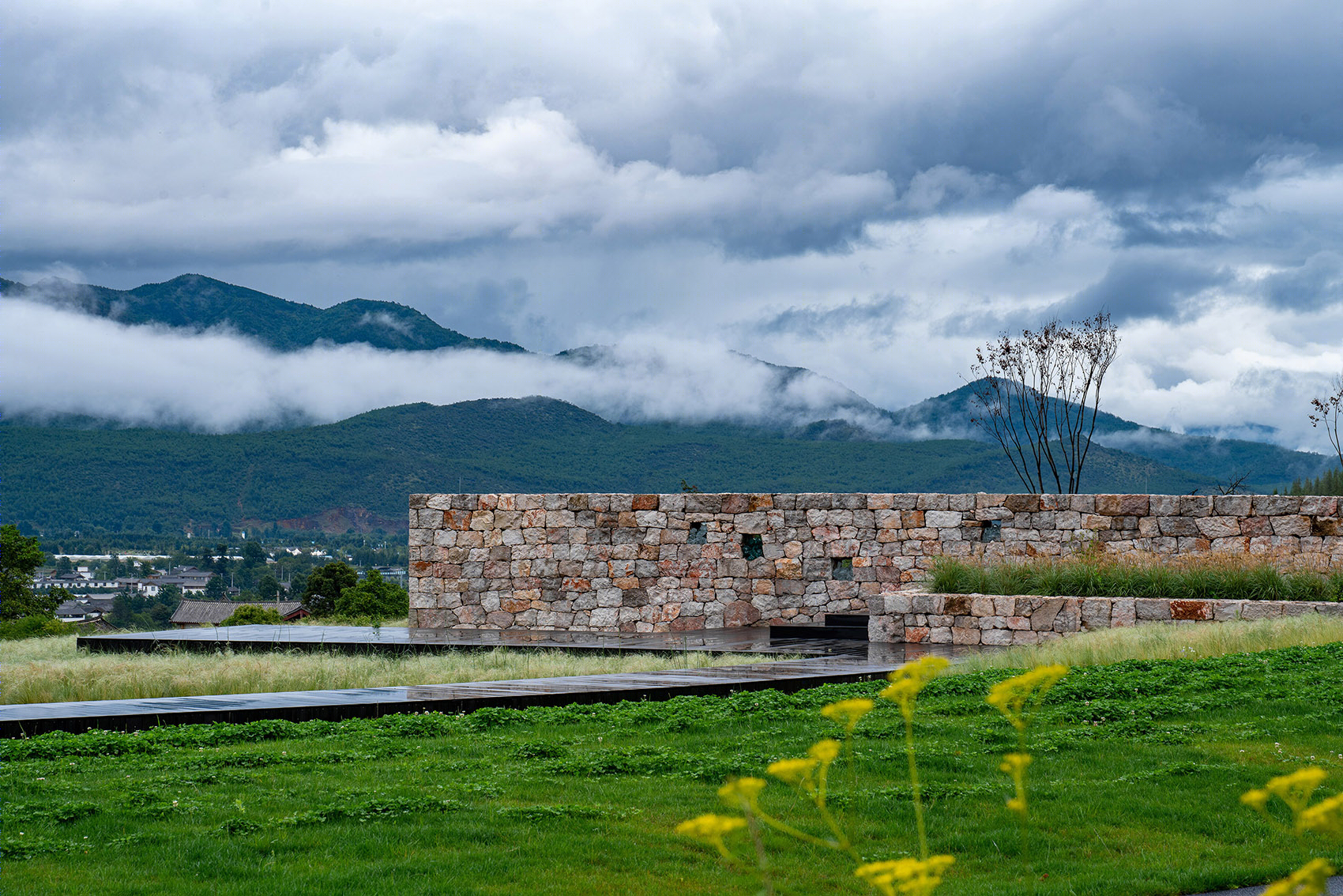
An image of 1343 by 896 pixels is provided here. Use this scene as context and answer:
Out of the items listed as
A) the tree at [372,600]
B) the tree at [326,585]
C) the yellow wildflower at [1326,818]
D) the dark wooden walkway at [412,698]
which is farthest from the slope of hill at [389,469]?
the yellow wildflower at [1326,818]

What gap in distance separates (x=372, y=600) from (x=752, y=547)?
51.0 ft

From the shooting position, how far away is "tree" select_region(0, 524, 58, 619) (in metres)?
28.7

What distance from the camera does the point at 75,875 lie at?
4.38 m

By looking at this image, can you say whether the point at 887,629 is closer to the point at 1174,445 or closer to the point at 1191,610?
the point at 1191,610

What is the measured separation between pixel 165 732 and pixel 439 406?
77.1m

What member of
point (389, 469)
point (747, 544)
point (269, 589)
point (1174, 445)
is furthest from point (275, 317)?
point (747, 544)

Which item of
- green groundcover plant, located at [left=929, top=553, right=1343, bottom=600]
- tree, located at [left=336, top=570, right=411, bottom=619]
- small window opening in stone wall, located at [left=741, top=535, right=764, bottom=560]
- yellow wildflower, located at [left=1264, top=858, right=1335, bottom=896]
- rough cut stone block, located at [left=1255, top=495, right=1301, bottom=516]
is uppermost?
rough cut stone block, located at [left=1255, top=495, right=1301, bottom=516]

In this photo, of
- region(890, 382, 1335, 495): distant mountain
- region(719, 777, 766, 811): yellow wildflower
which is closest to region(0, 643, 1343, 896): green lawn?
region(719, 777, 766, 811): yellow wildflower

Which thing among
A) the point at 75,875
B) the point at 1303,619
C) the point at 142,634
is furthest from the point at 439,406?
the point at 75,875

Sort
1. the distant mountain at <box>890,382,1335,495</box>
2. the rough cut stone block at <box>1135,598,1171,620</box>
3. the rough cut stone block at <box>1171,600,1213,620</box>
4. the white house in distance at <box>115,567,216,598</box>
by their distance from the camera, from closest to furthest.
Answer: the rough cut stone block at <box>1171,600,1213,620</box> < the rough cut stone block at <box>1135,598,1171,620</box> < the white house in distance at <box>115,567,216,598</box> < the distant mountain at <box>890,382,1335,495</box>

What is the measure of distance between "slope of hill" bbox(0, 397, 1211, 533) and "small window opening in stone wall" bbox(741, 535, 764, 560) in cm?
4428

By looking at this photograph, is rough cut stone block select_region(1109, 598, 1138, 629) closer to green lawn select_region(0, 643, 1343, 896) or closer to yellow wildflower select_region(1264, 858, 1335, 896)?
green lawn select_region(0, 643, 1343, 896)

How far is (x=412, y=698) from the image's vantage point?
8.37 meters

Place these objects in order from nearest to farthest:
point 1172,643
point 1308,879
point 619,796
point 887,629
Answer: point 1308,879, point 619,796, point 1172,643, point 887,629
